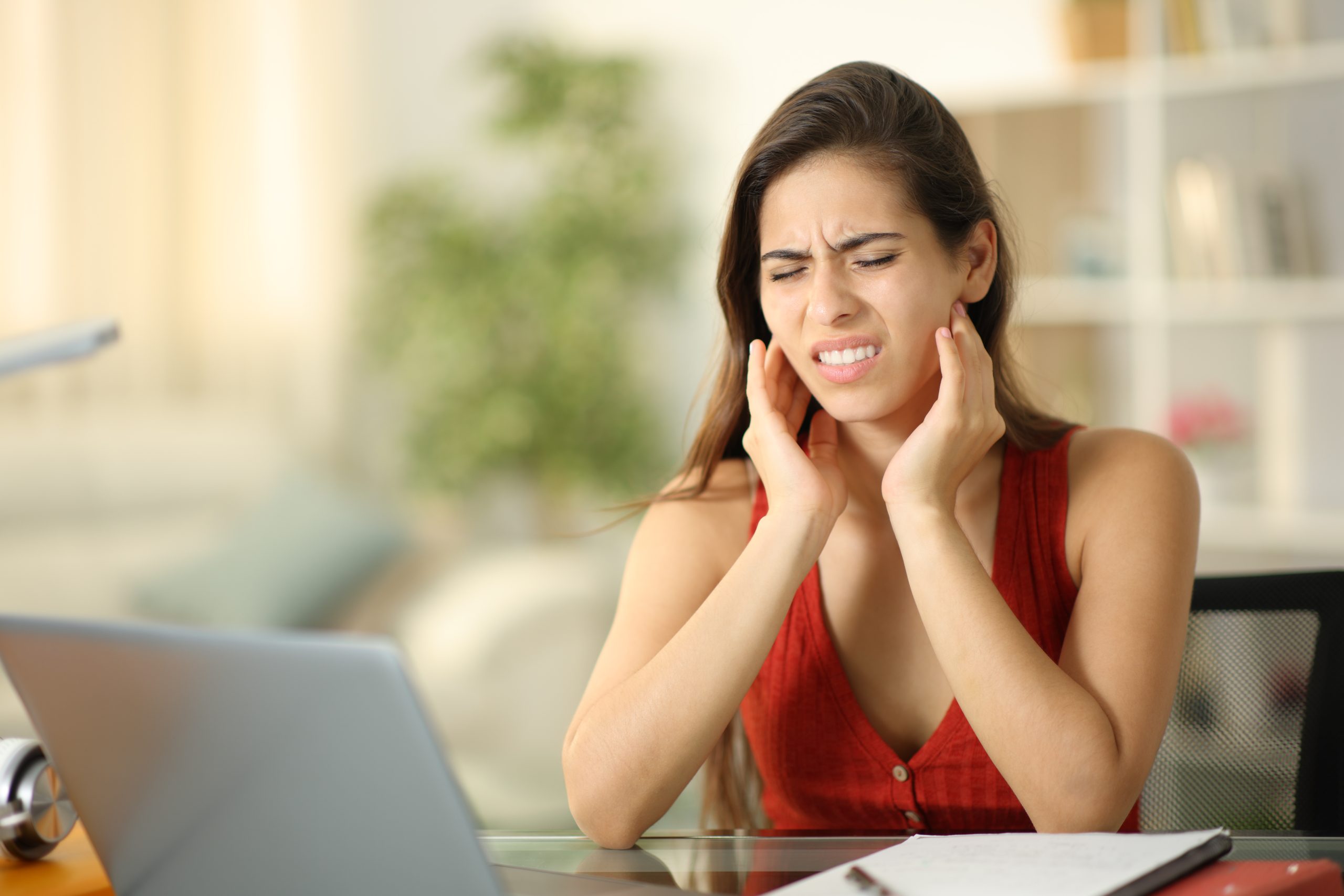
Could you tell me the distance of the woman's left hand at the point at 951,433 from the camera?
Result: 3.58 feet

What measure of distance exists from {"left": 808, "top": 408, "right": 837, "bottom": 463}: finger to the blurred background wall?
134 centimetres

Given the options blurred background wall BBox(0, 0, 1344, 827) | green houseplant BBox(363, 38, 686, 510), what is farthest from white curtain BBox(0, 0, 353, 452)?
green houseplant BBox(363, 38, 686, 510)

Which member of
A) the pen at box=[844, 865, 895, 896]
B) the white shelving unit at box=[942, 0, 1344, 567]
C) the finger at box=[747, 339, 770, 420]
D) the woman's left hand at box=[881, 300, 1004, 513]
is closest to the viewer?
the pen at box=[844, 865, 895, 896]

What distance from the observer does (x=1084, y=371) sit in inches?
124

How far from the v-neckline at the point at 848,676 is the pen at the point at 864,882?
0.41 m

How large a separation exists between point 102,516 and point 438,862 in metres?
2.96

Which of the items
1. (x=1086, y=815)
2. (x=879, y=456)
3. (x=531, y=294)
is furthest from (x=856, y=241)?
(x=531, y=294)

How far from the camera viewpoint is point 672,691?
1019 mm

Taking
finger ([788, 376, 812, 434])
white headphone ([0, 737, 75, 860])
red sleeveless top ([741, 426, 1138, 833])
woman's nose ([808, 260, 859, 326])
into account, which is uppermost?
woman's nose ([808, 260, 859, 326])

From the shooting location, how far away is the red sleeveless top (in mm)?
1123

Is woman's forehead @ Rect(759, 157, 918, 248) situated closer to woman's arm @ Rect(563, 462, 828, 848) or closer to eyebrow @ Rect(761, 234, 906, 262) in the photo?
eyebrow @ Rect(761, 234, 906, 262)

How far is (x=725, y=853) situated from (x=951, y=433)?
44 cm

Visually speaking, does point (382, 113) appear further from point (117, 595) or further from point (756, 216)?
point (756, 216)

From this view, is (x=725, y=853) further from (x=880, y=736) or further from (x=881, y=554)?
(x=881, y=554)
